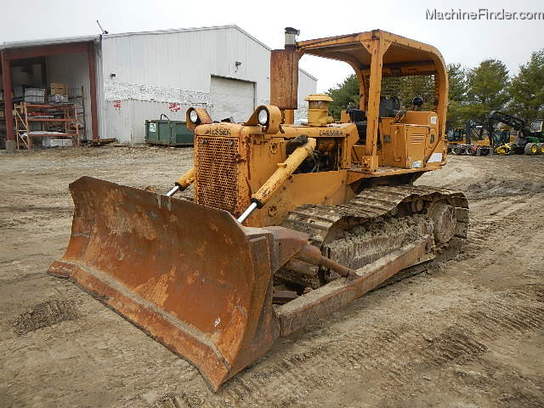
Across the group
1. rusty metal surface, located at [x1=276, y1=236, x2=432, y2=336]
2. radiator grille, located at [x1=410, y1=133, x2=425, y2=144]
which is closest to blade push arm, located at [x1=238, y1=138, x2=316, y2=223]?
rusty metal surface, located at [x1=276, y1=236, x2=432, y2=336]

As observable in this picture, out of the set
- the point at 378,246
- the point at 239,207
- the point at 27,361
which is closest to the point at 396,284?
the point at 378,246

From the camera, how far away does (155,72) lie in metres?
20.0

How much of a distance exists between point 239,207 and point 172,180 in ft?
26.0

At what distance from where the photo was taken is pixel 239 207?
4.20 m

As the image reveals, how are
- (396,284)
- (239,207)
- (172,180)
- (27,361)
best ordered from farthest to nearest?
1. (172,180)
2. (396,284)
3. (239,207)
4. (27,361)

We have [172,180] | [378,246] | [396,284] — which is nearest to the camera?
[378,246]

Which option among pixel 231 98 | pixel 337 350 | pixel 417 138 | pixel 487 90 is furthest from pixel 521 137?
pixel 337 350

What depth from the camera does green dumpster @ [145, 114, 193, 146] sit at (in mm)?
18500

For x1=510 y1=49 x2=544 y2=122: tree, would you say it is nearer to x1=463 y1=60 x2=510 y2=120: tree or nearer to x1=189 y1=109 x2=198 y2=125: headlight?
x1=463 y1=60 x2=510 y2=120: tree

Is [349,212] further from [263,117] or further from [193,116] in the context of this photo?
[193,116]

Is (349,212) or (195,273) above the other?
(349,212)

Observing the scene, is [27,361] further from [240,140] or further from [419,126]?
[419,126]

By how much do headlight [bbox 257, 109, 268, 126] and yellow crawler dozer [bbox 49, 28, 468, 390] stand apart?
0.02m

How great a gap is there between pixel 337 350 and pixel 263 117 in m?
2.04
